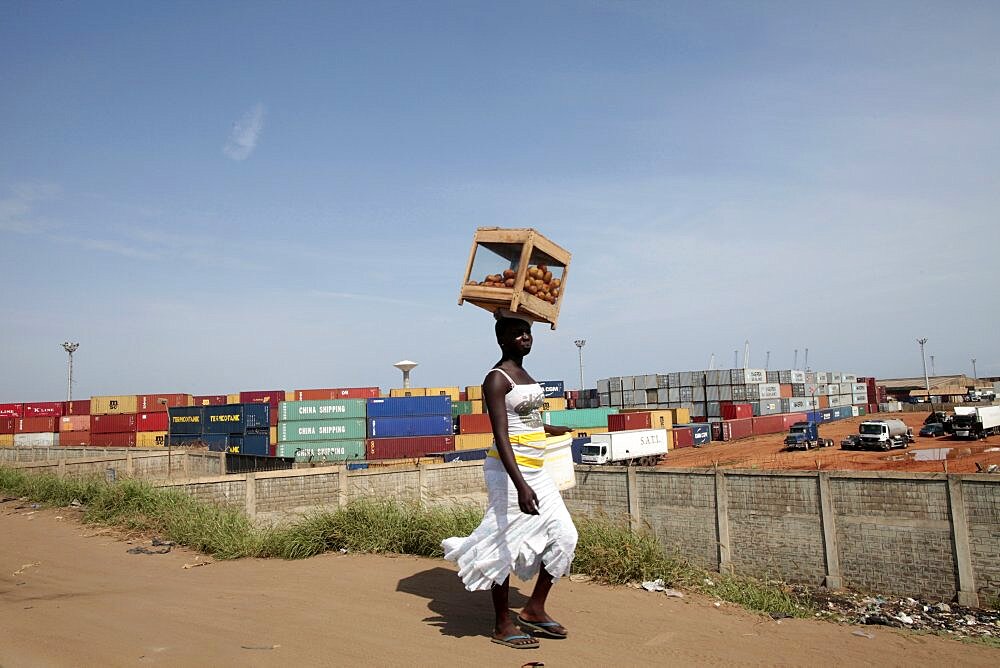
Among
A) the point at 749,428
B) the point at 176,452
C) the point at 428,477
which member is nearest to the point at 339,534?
the point at 428,477

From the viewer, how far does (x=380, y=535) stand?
590cm

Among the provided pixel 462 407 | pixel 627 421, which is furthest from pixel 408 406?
pixel 627 421

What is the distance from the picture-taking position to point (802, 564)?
1198 cm

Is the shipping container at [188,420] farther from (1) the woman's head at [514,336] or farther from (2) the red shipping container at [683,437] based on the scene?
(1) the woman's head at [514,336]

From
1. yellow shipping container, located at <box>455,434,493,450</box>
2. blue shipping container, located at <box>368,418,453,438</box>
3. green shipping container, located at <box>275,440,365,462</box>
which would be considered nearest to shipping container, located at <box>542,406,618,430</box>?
yellow shipping container, located at <box>455,434,493,450</box>

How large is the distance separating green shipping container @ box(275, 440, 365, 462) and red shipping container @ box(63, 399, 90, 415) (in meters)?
18.2

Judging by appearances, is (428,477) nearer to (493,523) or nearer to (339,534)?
(339,534)

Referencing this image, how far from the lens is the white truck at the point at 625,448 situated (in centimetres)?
3197

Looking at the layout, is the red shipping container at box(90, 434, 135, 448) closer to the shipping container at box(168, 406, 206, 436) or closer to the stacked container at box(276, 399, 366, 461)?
the shipping container at box(168, 406, 206, 436)

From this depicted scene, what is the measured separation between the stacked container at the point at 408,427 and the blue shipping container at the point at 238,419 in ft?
19.3

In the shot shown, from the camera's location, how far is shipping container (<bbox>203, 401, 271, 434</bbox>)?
36.0m

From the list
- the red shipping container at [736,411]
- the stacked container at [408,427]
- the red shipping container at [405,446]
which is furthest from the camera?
the red shipping container at [736,411]

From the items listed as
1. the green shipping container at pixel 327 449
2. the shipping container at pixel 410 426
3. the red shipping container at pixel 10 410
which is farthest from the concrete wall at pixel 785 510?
the red shipping container at pixel 10 410

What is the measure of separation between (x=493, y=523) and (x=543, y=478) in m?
0.40
